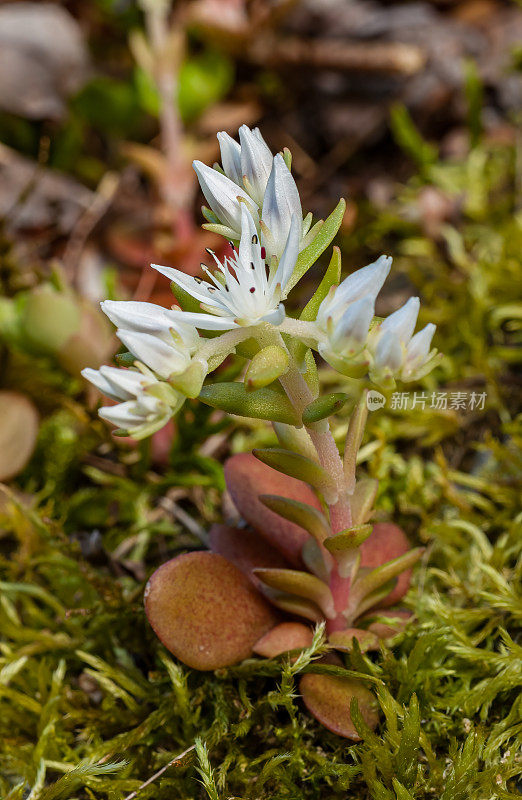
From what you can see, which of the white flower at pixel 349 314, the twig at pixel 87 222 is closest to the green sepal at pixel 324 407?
the white flower at pixel 349 314

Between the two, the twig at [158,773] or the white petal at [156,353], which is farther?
the twig at [158,773]

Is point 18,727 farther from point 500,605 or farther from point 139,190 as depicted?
point 139,190

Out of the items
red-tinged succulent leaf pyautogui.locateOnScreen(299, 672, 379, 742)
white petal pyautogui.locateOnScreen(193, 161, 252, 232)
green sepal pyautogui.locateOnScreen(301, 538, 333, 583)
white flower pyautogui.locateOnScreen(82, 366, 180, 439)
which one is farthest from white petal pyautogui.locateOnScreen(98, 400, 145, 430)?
red-tinged succulent leaf pyautogui.locateOnScreen(299, 672, 379, 742)

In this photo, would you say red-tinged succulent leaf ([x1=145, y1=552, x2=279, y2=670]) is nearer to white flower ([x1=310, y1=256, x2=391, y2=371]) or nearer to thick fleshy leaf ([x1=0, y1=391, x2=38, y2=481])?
white flower ([x1=310, y1=256, x2=391, y2=371])

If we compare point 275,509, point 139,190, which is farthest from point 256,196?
point 139,190

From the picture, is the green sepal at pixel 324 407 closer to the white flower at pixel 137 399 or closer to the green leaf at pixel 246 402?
the green leaf at pixel 246 402

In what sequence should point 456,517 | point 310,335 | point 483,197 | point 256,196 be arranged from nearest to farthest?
point 310,335 → point 256,196 → point 456,517 → point 483,197

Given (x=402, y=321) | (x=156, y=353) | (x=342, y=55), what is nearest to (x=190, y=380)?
(x=156, y=353)

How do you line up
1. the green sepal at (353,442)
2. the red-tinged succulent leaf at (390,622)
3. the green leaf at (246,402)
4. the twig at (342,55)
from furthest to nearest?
the twig at (342,55), the red-tinged succulent leaf at (390,622), the green sepal at (353,442), the green leaf at (246,402)
